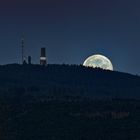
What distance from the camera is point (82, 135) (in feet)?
649

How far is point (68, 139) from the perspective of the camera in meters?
191

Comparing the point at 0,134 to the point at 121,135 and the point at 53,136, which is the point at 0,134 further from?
the point at 121,135

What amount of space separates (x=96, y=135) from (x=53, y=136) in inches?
310

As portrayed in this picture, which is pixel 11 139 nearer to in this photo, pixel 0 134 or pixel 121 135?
pixel 0 134

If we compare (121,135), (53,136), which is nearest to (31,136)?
(53,136)

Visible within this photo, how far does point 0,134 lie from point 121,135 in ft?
Answer: 72.6

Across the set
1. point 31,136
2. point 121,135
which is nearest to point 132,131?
point 121,135

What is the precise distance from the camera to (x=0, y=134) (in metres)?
198

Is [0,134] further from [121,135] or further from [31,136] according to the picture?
[121,135]

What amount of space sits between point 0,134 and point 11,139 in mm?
6573

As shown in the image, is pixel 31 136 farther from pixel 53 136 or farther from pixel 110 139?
pixel 110 139

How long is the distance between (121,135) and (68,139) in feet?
33.7

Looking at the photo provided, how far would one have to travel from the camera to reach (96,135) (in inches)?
7717

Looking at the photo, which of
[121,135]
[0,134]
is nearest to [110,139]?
[121,135]
